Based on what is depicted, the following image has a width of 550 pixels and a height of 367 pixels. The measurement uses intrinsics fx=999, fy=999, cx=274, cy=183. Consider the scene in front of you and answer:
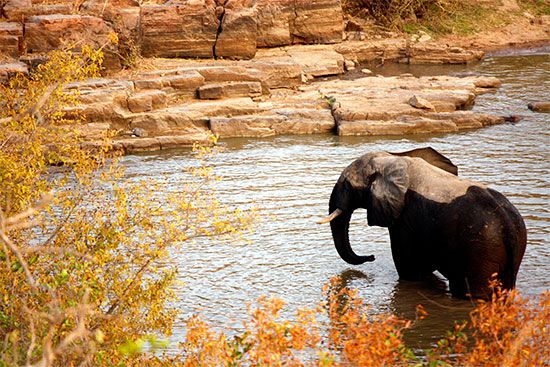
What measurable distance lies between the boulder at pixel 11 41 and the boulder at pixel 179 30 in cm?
282

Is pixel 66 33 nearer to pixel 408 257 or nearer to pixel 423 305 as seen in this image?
pixel 408 257

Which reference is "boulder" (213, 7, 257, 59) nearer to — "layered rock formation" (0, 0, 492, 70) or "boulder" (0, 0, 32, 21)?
"layered rock formation" (0, 0, 492, 70)

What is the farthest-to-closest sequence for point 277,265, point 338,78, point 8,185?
point 338,78 → point 277,265 → point 8,185

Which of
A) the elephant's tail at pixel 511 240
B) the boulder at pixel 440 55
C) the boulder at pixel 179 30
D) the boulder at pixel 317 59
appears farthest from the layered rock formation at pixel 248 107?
the elephant's tail at pixel 511 240

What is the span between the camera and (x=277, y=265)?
11500 mm

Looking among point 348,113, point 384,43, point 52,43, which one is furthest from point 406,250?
point 384,43

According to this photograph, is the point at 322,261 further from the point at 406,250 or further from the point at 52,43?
the point at 52,43

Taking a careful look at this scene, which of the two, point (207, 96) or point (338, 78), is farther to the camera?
point (338, 78)

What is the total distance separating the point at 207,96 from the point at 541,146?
21.9 ft

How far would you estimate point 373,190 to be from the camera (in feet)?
34.1

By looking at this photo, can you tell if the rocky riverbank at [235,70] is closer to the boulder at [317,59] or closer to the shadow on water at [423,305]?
the boulder at [317,59]

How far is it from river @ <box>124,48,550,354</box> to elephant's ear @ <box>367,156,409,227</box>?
2.85 ft

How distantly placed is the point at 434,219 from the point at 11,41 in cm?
1303

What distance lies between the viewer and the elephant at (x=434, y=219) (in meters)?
9.61
